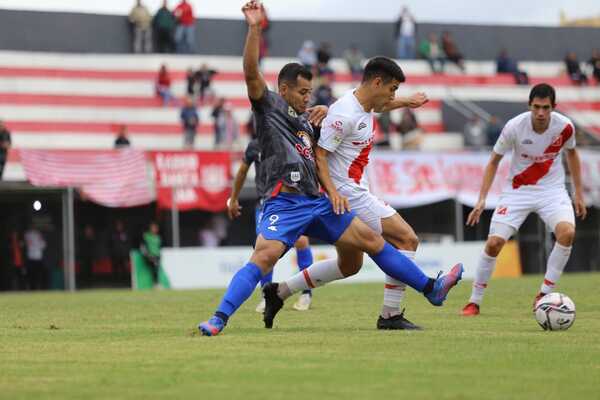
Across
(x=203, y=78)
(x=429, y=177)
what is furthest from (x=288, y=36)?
(x=429, y=177)

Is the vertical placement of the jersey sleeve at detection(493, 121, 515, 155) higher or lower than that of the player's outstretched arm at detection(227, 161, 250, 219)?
higher

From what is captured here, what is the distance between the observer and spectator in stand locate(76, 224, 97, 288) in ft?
112

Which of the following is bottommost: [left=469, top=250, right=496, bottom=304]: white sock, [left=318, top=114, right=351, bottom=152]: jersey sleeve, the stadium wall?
[left=469, top=250, right=496, bottom=304]: white sock

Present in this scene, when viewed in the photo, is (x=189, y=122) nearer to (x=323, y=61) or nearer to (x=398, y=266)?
(x=323, y=61)

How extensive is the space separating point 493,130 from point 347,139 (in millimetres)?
28512

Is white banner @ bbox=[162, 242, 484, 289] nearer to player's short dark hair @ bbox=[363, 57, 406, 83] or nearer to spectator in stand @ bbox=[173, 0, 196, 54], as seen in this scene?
spectator in stand @ bbox=[173, 0, 196, 54]

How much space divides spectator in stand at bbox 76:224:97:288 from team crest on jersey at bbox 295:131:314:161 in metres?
23.2

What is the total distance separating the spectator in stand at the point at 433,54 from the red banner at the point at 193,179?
13327mm

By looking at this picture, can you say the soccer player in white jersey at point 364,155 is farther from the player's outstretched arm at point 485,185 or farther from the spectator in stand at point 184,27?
the spectator in stand at point 184,27

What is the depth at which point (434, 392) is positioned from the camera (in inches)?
288

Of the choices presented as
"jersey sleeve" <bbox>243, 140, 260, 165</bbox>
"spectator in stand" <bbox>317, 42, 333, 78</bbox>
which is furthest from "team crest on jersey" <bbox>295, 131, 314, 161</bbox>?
"spectator in stand" <bbox>317, 42, 333, 78</bbox>

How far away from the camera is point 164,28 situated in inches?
1607

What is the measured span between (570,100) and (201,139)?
13761 mm

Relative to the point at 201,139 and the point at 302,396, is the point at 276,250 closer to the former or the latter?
the point at 302,396
